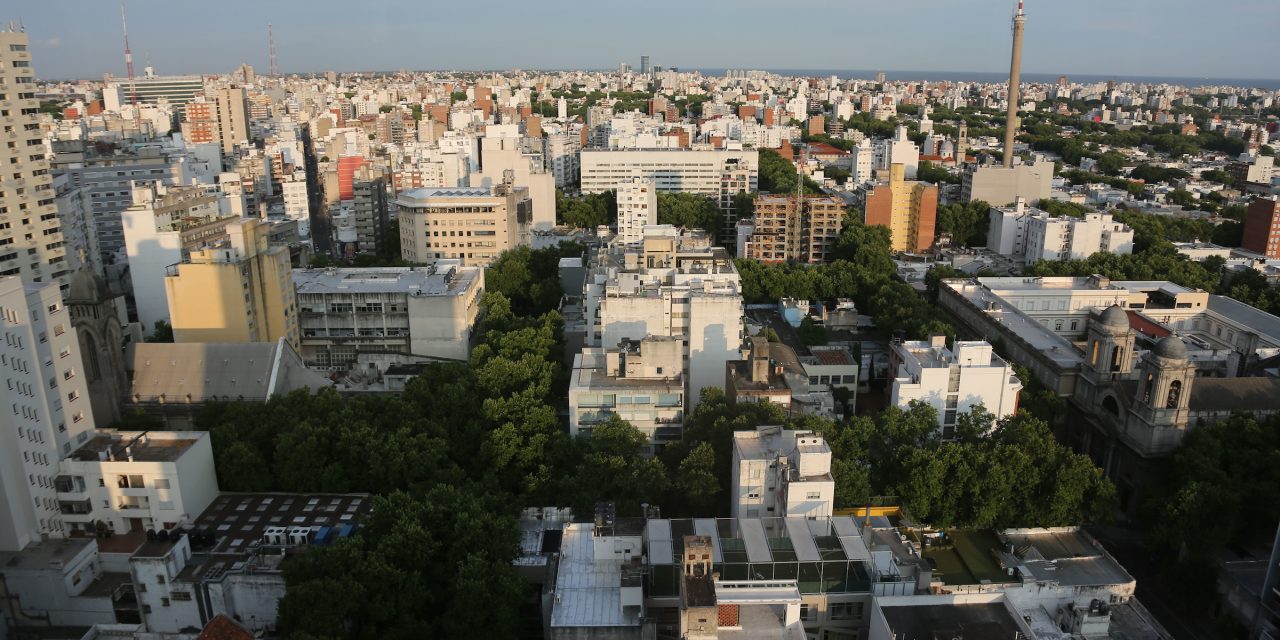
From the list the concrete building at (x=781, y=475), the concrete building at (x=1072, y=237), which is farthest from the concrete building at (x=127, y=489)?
the concrete building at (x=1072, y=237)

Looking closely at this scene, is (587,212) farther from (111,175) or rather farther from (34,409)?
(34,409)

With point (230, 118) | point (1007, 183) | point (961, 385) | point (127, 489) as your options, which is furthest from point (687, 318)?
point (230, 118)

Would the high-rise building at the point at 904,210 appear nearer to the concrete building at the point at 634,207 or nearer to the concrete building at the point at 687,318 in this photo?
the concrete building at the point at 634,207

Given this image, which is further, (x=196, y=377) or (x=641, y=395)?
(x=196, y=377)

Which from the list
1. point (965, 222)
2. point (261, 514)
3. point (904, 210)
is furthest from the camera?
point (965, 222)

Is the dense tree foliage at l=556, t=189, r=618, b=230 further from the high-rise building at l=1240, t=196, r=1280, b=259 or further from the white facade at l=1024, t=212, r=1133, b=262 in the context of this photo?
the high-rise building at l=1240, t=196, r=1280, b=259

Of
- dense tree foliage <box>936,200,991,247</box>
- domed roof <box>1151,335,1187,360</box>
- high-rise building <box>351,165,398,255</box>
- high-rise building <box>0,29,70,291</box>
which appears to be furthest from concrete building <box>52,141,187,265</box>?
domed roof <box>1151,335,1187,360</box>

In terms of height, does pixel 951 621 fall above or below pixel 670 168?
below
